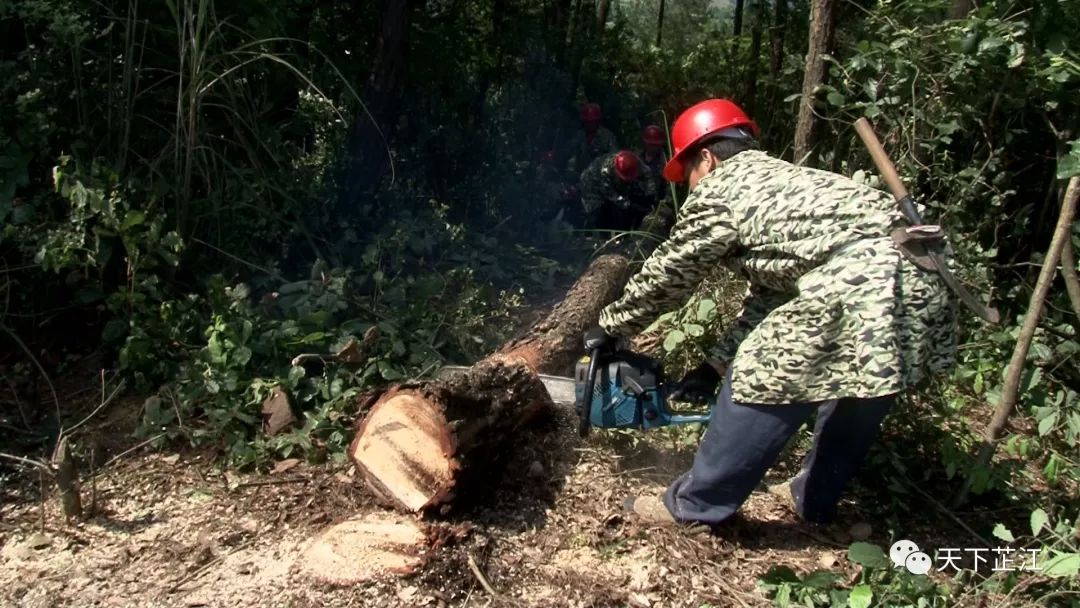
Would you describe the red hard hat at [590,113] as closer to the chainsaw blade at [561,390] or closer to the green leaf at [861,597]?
the chainsaw blade at [561,390]

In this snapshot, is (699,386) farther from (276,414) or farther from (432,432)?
(276,414)

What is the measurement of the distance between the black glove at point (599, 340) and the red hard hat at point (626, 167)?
11.7ft

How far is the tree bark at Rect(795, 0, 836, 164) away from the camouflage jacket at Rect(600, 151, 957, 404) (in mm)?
1544

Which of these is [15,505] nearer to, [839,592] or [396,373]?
[396,373]

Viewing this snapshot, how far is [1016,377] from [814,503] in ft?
3.04

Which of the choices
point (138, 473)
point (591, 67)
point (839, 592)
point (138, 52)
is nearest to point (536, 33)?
point (591, 67)

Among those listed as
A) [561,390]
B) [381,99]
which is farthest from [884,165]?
[381,99]

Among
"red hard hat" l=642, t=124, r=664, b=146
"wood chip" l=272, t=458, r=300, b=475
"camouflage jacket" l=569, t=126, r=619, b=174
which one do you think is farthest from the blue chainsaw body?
"camouflage jacket" l=569, t=126, r=619, b=174

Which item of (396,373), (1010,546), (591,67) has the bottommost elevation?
(1010,546)

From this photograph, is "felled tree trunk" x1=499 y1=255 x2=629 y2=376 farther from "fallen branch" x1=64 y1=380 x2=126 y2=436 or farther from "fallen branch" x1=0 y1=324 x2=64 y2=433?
"fallen branch" x1=0 y1=324 x2=64 y2=433

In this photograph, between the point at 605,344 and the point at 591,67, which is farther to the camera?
the point at 591,67

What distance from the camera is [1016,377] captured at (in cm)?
371

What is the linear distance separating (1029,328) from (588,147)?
4.95 m

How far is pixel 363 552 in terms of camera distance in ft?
10.8
